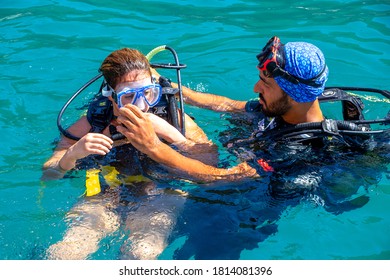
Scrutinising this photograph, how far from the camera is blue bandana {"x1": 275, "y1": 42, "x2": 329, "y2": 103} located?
14.3 ft

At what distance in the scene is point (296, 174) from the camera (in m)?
4.56

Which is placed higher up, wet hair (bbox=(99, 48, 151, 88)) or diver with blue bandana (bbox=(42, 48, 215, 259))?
wet hair (bbox=(99, 48, 151, 88))

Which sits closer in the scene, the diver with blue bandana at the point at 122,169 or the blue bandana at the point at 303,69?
the diver with blue bandana at the point at 122,169

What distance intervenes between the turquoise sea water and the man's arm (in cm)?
20

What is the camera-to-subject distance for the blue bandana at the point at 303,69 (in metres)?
4.36

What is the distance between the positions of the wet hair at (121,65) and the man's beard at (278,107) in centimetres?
108

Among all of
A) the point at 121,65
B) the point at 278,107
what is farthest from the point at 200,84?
the point at 121,65

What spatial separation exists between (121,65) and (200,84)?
2547 mm

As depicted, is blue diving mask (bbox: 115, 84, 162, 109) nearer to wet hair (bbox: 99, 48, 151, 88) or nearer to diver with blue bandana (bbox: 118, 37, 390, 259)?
wet hair (bbox: 99, 48, 151, 88)

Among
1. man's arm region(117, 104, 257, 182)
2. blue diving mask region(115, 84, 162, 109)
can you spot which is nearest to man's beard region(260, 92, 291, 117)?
man's arm region(117, 104, 257, 182)

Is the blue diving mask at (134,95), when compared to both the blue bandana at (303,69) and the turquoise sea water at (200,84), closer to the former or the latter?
the turquoise sea water at (200,84)

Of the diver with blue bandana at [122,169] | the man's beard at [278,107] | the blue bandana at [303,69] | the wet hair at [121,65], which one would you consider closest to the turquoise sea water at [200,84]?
the diver with blue bandana at [122,169]
